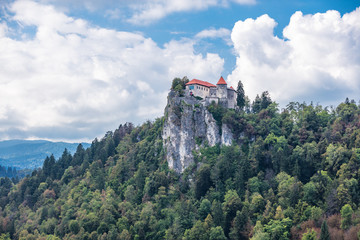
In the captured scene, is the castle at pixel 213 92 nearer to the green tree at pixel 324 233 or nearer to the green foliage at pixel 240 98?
the green foliage at pixel 240 98

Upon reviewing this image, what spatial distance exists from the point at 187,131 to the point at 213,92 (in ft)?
36.7

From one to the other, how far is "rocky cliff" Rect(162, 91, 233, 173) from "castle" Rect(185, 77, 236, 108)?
1.84 metres

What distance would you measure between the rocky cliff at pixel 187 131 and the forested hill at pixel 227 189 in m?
1.74

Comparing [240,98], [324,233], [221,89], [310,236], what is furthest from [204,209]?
[240,98]

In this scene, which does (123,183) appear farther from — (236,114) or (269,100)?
(269,100)

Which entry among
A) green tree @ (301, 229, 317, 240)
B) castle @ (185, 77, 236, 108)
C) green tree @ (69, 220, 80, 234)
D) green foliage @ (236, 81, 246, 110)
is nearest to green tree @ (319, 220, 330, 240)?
green tree @ (301, 229, 317, 240)

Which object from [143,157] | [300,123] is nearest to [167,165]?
[143,157]

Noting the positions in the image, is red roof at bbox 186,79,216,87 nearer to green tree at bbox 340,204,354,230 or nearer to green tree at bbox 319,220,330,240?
green tree at bbox 340,204,354,230

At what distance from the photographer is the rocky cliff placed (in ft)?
309

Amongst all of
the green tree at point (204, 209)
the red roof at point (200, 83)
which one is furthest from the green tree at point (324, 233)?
Answer: the red roof at point (200, 83)

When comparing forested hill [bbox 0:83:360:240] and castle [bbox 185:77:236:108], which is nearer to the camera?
forested hill [bbox 0:83:360:240]

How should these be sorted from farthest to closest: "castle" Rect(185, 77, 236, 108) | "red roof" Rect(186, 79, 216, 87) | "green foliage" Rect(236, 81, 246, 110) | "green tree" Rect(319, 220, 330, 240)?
"green foliage" Rect(236, 81, 246, 110) < "red roof" Rect(186, 79, 216, 87) < "castle" Rect(185, 77, 236, 108) < "green tree" Rect(319, 220, 330, 240)

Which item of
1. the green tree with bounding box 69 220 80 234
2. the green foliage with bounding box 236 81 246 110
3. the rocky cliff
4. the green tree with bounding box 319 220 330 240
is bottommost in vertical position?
the green tree with bounding box 69 220 80 234

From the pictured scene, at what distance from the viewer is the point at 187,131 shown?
96.2 m
